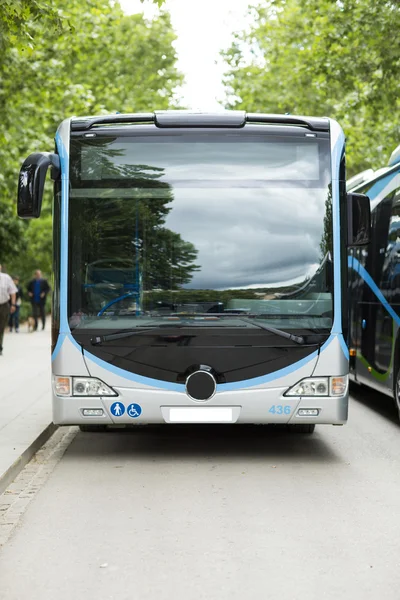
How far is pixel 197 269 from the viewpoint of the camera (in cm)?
888

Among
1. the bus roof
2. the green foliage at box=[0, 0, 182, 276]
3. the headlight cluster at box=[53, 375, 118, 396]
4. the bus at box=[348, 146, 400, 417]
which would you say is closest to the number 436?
the headlight cluster at box=[53, 375, 118, 396]

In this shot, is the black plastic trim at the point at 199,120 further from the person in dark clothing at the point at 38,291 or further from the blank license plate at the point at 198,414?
the person in dark clothing at the point at 38,291

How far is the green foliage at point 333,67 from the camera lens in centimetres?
A: 1847

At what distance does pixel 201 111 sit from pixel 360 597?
17.9 feet

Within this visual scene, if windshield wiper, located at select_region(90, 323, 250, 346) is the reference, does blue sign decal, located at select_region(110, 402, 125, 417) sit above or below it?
below

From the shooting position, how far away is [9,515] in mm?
6922

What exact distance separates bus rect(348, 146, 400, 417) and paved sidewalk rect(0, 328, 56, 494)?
3.83 metres

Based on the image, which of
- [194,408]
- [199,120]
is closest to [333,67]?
[199,120]

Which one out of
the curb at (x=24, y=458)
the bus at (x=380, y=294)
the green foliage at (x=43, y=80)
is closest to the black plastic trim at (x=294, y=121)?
the green foliage at (x=43, y=80)

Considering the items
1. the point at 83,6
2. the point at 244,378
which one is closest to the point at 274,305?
the point at 244,378

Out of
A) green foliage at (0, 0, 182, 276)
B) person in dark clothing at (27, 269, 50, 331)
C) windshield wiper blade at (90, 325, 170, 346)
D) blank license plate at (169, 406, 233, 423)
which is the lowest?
person in dark clothing at (27, 269, 50, 331)

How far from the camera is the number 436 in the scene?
29.0ft

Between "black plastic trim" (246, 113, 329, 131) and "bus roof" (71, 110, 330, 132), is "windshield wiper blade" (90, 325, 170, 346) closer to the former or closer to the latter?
"bus roof" (71, 110, 330, 132)

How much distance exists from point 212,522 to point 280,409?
240cm
